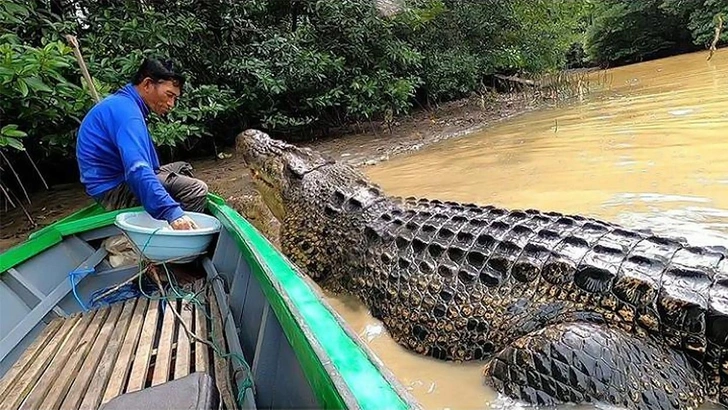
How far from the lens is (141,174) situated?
3.04 metres

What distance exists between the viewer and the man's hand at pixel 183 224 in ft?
10.5

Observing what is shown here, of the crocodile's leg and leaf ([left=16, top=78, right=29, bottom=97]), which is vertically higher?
leaf ([left=16, top=78, right=29, bottom=97])

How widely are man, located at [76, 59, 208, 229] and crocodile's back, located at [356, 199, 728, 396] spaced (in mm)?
1347

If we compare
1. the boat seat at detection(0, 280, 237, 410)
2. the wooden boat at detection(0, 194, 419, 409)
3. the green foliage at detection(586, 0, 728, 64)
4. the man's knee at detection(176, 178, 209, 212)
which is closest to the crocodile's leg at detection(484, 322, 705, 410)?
the wooden boat at detection(0, 194, 419, 409)


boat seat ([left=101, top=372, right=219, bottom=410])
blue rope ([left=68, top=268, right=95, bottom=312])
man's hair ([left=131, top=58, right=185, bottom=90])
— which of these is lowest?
blue rope ([left=68, top=268, right=95, bottom=312])

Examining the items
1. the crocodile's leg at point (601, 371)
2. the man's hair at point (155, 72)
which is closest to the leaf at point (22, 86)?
the man's hair at point (155, 72)

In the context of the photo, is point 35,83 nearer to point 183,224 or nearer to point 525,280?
point 183,224

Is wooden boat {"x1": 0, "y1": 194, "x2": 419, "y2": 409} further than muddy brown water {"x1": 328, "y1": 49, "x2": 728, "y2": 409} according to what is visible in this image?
No

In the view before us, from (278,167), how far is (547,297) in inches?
108

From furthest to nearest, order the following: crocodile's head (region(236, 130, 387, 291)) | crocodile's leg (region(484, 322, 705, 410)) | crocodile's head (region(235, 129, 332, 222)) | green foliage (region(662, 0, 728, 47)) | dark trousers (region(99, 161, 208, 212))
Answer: green foliage (region(662, 0, 728, 47)) → crocodile's head (region(235, 129, 332, 222)) → dark trousers (region(99, 161, 208, 212)) → crocodile's head (region(236, 130, 387, 291)) → crocodile's leg (region(484, 322, 705, 410))

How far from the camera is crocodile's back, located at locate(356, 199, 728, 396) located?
211cm

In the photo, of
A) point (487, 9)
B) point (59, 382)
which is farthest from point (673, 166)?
point (487, 9)

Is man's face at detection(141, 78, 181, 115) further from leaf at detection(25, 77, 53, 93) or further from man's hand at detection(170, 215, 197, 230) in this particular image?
leaf at detection(25, 77, 53, 93)

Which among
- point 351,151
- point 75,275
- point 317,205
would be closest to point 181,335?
point 75,275
